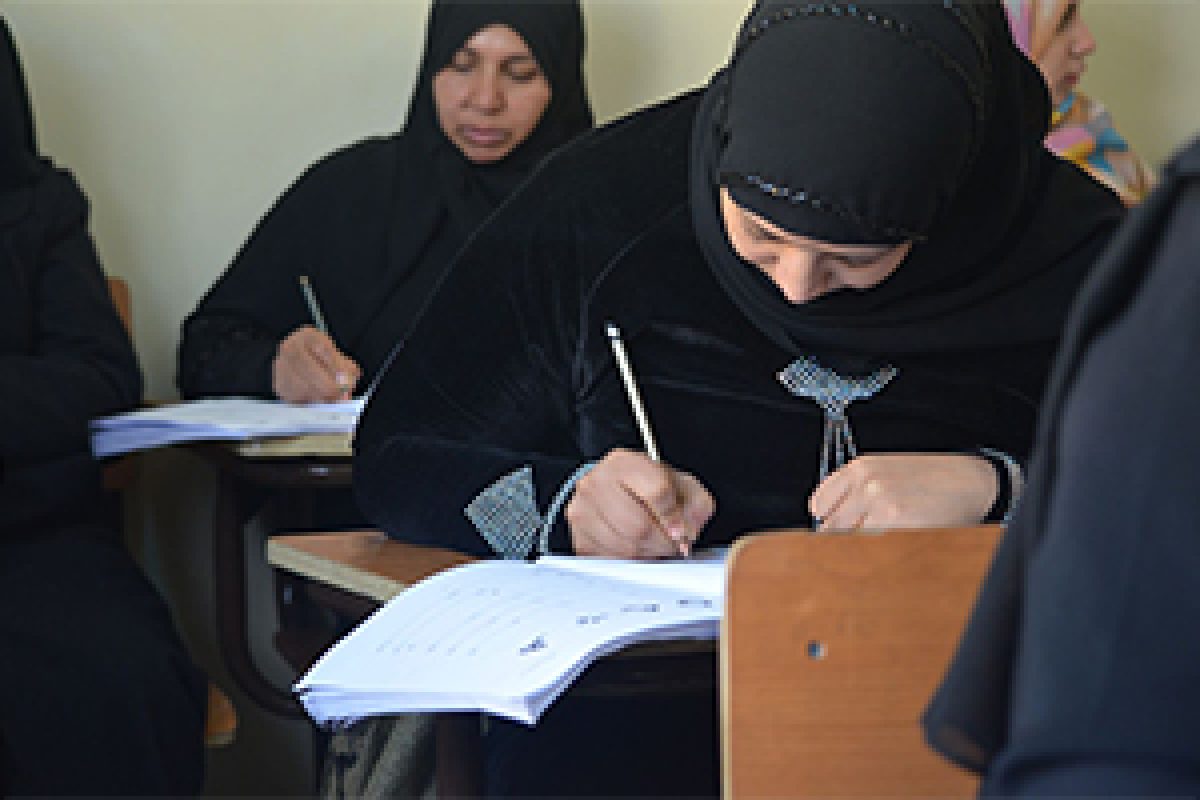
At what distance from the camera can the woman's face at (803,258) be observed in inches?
49.3

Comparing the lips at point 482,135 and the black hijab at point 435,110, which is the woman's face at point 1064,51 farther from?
the lips at point 482,135

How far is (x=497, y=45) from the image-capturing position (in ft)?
8.55

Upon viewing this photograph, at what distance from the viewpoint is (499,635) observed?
Answer: 962mm

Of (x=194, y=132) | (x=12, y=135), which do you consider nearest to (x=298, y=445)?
(x=12, y=135)

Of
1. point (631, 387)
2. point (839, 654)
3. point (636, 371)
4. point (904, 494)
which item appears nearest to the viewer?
point (839, 654)

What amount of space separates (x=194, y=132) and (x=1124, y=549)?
2471 mm

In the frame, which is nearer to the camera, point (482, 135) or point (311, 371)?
point (311, 371)

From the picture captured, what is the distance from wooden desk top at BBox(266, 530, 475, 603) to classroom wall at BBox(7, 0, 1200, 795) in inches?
55.1

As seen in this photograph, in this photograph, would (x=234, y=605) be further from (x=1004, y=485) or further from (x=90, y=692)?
(x=1004, y=485)

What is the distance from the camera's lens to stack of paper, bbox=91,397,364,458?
1884mm

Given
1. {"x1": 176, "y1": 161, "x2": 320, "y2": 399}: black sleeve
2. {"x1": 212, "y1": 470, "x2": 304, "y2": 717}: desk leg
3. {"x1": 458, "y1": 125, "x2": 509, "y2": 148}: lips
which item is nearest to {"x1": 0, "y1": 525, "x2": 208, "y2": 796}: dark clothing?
{"x1": 212, "y1": 470, "x2": 304, "y2": 717}: desk leg

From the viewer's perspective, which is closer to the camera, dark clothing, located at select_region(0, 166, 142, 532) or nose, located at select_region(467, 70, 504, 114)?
dark clothing, located at select_region(0, 166, 142, 532)

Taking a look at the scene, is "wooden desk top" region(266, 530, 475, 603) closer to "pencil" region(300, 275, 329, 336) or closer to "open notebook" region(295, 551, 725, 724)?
"open notebook" region(295, 551, 725, 724)

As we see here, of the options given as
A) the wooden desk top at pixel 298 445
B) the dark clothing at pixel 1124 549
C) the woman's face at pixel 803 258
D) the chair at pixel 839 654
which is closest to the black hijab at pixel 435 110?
the wooden desk top at pixel 298 445
